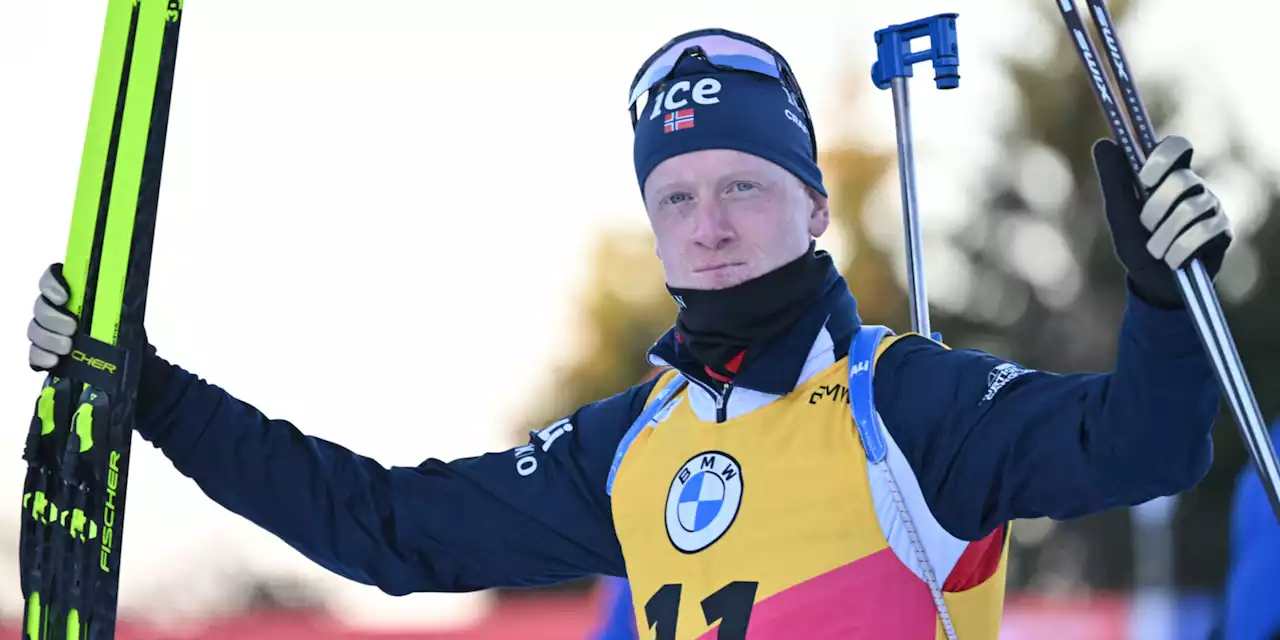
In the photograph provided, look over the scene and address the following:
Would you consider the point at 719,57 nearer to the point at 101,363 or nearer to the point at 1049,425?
the point at 1049,425

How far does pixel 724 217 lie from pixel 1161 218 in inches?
38.3

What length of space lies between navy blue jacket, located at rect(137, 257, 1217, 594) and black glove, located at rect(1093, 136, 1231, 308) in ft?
1.01

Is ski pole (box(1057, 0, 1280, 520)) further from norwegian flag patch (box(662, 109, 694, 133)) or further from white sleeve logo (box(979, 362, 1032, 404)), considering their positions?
norwegian flag patch (box(662, 109, 694, 133))

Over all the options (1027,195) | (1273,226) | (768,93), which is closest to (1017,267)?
(1027,195)

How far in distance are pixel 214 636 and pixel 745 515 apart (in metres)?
5.89

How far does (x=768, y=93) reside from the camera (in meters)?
3.27

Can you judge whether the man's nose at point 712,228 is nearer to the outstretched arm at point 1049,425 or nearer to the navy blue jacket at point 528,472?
the navy blue jacket at point 528,472

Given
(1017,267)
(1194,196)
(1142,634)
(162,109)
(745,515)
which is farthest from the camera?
(1017,267)

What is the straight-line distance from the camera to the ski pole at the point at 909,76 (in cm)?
350

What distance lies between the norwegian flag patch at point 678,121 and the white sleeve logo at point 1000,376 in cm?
76

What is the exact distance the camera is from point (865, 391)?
2.91m

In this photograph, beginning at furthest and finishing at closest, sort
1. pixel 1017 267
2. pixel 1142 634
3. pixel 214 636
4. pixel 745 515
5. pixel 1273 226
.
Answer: pixel 1017 267 → pixel 1273 226 → pixel 1142 634 → pixel 214 636 → pixel 745 515

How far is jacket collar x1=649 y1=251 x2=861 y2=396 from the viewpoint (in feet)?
9.91

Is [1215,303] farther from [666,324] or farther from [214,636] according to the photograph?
[666,324]
